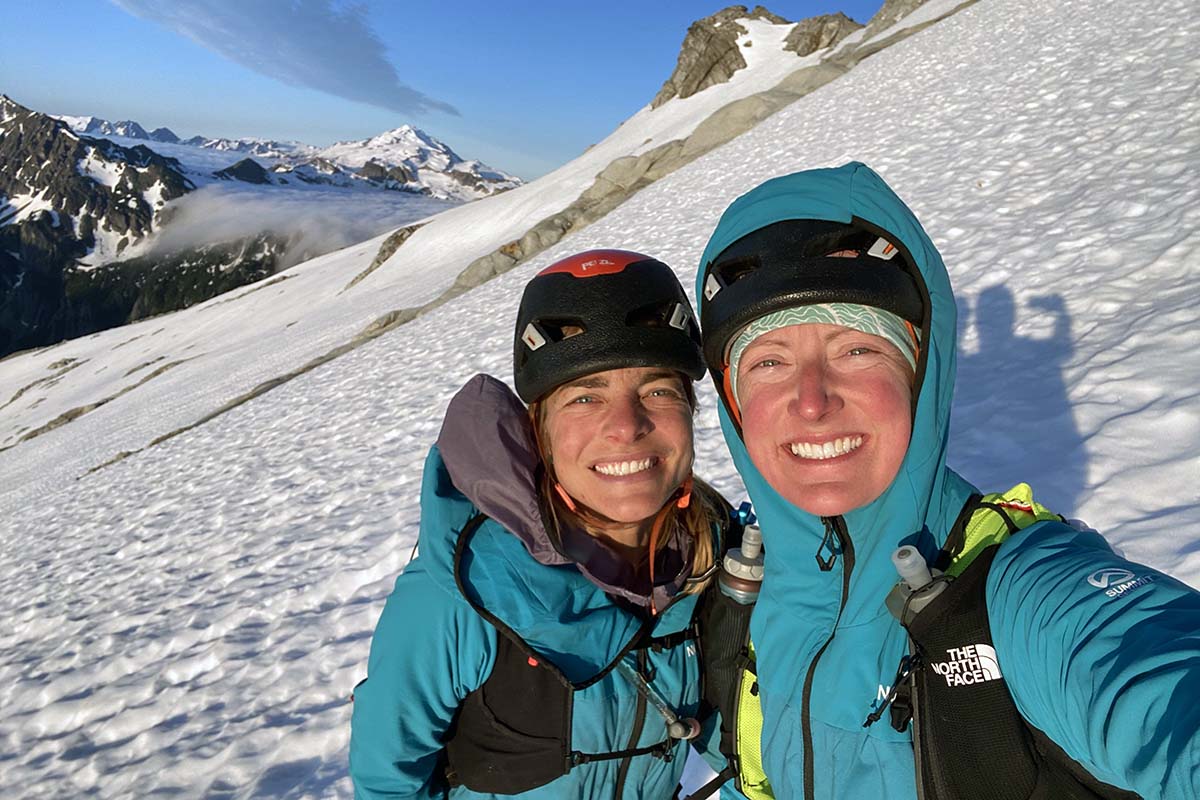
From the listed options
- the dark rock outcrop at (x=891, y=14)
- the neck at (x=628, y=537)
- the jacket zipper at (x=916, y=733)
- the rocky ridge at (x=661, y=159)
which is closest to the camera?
the jacket zipper at (x=916, y=733)

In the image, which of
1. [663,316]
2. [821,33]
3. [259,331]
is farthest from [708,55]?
[663,316]

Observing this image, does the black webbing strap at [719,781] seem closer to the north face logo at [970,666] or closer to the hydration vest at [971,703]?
the hydration vest at [971,703]

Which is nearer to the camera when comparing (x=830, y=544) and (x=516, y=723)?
(x=830, y=544)

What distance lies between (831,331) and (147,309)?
218110 mm

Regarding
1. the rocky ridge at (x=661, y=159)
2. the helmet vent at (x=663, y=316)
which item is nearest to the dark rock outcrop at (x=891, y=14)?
the rocky ridge at (x=661, y=159)

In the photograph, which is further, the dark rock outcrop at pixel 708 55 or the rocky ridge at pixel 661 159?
the dark rock outcrop at pixel 708 55

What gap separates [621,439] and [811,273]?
85cm

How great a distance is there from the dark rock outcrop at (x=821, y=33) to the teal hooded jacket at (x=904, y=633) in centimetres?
4507

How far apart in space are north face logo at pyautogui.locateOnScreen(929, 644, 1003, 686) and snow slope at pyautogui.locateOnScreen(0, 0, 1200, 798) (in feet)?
8.63

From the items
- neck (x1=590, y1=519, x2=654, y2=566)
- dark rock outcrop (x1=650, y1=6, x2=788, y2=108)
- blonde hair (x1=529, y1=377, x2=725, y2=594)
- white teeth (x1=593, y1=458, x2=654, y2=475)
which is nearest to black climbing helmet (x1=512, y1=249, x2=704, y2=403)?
blonde hair (x1=529, y1=377, x2=725, y2=594)

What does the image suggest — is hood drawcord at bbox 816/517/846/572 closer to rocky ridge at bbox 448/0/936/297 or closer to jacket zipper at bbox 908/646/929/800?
jacket zipper at bbox 908/646/929/800

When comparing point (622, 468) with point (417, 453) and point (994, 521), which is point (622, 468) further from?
point (417, 453)

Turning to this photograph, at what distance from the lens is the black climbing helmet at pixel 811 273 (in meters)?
1.73

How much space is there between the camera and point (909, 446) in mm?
1703
